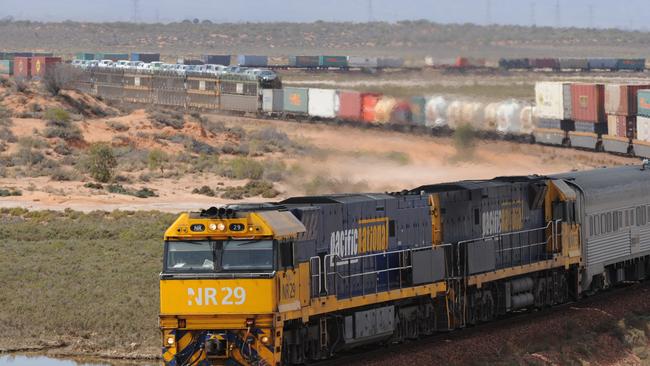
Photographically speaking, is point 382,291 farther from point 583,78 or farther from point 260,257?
point 583,78

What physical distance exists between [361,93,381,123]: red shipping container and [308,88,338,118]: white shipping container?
13.1 metres

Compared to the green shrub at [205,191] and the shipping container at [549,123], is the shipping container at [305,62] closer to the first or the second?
the shipping container at [549,123]

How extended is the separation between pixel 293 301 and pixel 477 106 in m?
44.1

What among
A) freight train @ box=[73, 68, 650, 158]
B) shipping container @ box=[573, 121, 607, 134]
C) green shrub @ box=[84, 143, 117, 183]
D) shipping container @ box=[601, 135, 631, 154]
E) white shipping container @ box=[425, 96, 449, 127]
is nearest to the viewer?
white shipping container @ box=[425, 96, 449, 127]

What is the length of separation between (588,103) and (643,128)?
7.11 m

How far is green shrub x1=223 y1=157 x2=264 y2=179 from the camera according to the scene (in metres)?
64.6

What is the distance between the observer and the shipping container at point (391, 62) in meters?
55.8

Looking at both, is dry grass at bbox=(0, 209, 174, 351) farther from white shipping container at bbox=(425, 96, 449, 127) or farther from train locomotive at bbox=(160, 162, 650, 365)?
white shipping container at bbox=(425, 96, 449, 127)

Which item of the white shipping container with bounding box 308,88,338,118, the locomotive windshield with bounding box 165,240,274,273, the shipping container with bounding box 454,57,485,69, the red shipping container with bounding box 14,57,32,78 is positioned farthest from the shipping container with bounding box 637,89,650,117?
the red shipping container with bounding box 14,57,32,78

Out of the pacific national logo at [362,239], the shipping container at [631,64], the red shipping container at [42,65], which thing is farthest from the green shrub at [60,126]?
the shipping container at [631,64]

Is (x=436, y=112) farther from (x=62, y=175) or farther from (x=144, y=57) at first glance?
(x=144, y=57)

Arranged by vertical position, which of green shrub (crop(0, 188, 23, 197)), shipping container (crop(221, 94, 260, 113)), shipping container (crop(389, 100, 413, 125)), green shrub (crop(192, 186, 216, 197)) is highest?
shipping container (crop(221, 94, 260, 113))

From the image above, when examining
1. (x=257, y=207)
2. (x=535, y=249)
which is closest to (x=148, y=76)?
(x=535, y=249)

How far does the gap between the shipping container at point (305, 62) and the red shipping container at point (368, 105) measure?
88467 millimetres
